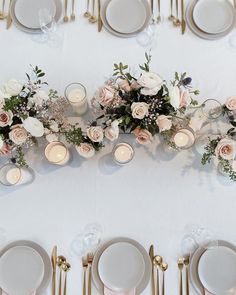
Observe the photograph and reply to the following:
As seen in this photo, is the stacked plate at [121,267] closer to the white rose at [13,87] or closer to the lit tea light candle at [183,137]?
the lit tea light candle at [183,137]

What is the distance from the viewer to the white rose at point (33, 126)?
1.46m

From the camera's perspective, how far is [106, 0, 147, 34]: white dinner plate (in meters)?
1.87

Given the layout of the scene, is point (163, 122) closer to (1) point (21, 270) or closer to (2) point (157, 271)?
(2) point (157, 271)

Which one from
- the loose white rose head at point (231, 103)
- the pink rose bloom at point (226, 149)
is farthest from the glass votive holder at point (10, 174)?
the loose white rose head at point (231, 103)

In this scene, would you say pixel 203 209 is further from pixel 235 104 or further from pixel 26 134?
pixel 26 134

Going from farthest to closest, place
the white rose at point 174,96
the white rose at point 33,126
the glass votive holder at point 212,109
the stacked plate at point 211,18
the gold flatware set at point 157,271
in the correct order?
the stacked plate at point 211,18 → the glass votive holder at point 212,109 → the gold flatware set at point 157,271 → the white rose at point 33,126 → the white rose at point 174,96

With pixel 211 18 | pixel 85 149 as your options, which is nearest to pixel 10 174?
pixel 85 149

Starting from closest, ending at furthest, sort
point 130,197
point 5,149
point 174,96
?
1. point 174,96
2. point 5,149
3. point 130,197

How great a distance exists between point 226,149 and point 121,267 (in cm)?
69

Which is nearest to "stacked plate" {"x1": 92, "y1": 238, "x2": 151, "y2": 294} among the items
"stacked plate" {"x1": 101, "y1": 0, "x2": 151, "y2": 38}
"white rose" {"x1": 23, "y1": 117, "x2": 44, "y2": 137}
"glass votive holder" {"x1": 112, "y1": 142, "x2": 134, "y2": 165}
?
"glass votive holder" {"x1": 112, "y1": 142, "x2": 134, "y2": 165}

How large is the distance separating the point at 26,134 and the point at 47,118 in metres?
0.12

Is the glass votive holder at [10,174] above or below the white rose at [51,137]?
below

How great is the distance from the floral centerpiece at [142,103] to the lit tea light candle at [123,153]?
101 millimetres

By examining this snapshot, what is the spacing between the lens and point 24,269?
1561mm
